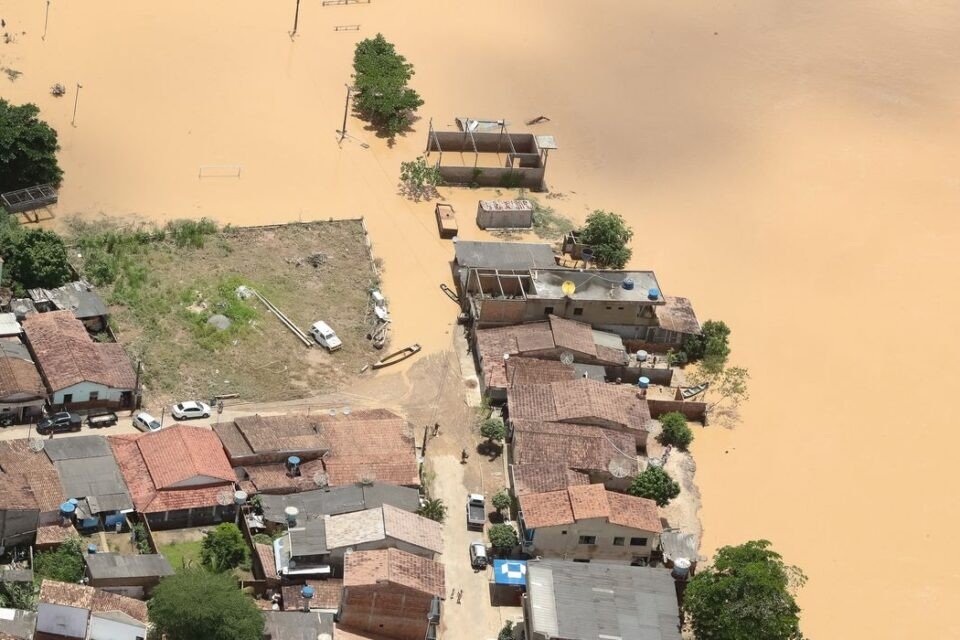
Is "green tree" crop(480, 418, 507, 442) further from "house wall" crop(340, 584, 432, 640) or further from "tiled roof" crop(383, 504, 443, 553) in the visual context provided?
"house wall" crop(340, 584, 432, 640)

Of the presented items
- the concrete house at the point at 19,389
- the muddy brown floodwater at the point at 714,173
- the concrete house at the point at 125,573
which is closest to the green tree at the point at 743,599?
the muddy brown floodwater at the point at 714,173

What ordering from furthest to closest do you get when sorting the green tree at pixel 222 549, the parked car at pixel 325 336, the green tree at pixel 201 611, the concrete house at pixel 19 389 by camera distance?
the parked car at pixel 325 336 < the concrete house at pixel 19 389 < the green tree at pixel 222 549 < the green tree at pixel 201 611

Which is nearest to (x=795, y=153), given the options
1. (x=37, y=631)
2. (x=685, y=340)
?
(x=685, y=340)

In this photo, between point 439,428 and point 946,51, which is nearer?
point 439,428

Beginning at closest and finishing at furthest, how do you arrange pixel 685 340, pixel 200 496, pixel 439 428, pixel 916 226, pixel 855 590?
1. pixel 200 496
2. pixel 855 590
3. pixel 439 428
4. pixel 685 340
5. pixel 916 226

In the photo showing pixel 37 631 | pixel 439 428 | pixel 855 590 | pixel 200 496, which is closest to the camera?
pixel 37 631

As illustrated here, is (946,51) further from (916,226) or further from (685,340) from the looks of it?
(685,340)

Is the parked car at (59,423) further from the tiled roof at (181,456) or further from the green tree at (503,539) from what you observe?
the green tree at (503,539)
